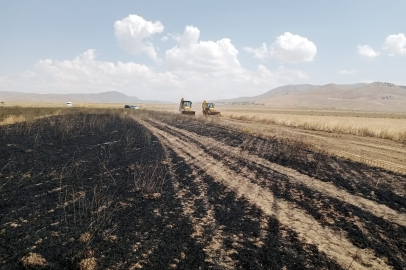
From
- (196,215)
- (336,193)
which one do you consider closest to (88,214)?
(196,215)

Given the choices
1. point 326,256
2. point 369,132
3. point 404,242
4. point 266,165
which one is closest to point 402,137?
point 369,132

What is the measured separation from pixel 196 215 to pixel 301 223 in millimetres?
1792

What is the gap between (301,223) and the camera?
410 centimetres

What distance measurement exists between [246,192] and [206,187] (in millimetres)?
944

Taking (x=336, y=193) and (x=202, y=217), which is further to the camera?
(x=336, y=193)

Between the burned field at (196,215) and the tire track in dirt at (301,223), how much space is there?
18mm

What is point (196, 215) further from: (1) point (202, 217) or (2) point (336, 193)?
(2) point (336, 193)

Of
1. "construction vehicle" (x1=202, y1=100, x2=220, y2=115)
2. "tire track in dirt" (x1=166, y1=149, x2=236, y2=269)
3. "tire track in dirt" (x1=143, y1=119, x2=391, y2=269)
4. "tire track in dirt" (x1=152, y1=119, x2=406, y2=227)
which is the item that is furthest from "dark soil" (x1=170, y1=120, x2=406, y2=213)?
"construction vehicle" (x1=202, y1=100, x2=220, y2=115)

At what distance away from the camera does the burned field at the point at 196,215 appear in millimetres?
3062

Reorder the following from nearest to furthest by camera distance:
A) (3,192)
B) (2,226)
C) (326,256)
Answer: (326,256)
(2,226)
(3,192)

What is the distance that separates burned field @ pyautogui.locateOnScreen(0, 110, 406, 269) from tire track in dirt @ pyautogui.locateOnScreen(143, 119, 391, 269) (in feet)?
0.06

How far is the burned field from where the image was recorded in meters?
3.06

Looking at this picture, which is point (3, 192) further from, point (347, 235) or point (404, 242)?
point (404, 242)

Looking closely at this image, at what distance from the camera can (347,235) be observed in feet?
12.4
